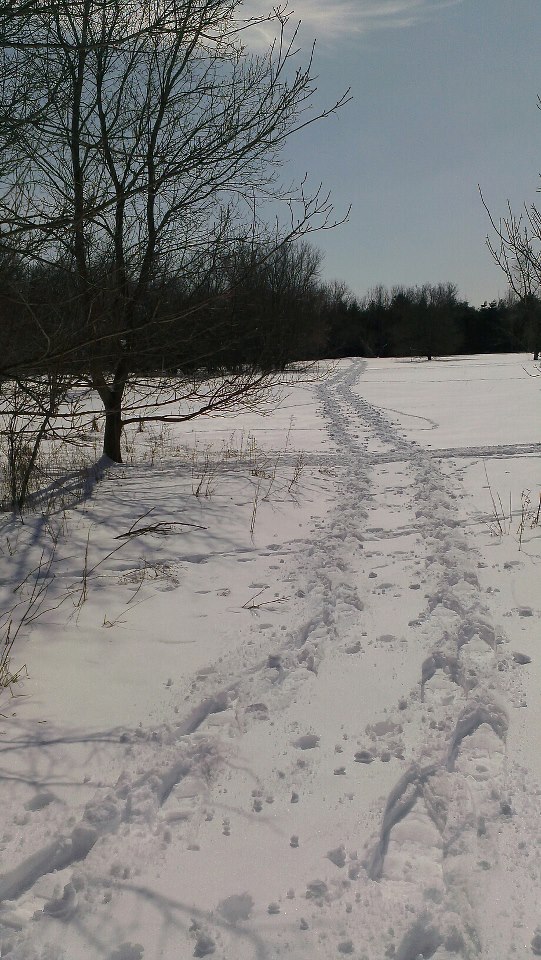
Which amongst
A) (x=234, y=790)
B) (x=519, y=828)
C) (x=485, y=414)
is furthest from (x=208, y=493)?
(x=485, y=414)

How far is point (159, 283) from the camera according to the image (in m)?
5.27

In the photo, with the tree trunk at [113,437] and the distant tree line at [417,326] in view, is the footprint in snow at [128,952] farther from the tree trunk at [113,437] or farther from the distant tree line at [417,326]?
the distant tree line at [417,326]

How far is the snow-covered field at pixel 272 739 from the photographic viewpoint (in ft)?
6.48

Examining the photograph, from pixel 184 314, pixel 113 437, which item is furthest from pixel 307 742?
pixel 113 437

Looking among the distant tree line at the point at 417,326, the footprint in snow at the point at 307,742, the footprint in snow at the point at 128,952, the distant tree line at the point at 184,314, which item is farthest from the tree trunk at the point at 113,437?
the distant tree line at the point at 417,326

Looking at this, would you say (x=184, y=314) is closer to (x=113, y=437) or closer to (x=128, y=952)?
(x=128, y=952)

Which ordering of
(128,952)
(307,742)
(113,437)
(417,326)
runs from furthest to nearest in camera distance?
1. (417,326)
2. (113,437)
3. (307,742)
4. (128,952)

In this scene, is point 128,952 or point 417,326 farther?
point 417,326

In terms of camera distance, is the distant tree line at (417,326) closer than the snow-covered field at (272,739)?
No

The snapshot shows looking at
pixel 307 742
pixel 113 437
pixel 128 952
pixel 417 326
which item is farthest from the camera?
pixel 417 326

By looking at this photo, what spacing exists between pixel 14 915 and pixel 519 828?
1.68 m

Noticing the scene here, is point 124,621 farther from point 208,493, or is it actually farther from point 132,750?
point 208,493

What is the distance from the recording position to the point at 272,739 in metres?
2.90

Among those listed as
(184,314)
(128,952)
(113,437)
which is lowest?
(128,952)
